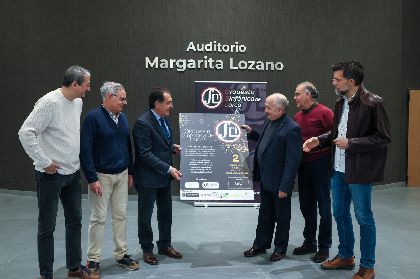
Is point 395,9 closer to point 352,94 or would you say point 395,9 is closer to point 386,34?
point 386,34


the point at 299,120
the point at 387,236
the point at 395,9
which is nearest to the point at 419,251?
the point at 387,236

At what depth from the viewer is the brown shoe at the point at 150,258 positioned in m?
4.02

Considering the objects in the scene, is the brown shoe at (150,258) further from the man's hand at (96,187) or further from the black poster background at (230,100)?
the black poster background at (230,100)

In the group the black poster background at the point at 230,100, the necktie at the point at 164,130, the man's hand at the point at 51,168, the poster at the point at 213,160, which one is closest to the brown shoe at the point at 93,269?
the man's hand at the point at 51,168

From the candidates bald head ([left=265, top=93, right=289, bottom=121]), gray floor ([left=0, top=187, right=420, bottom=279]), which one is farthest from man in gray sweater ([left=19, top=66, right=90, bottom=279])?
bald head ([left=265, top=93, right=289, bottom=121])

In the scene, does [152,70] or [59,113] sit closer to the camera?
[59,113]

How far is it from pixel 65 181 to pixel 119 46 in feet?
12.7

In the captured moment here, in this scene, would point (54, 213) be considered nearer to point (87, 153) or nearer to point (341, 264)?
point (87, 153)

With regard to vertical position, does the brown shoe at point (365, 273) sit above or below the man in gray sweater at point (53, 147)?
below

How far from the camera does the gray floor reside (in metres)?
3.84

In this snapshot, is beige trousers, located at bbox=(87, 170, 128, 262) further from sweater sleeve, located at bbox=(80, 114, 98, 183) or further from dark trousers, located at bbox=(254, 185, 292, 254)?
dark trousers, located at bbox=(254, 185, 292, 254)

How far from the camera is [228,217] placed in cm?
582

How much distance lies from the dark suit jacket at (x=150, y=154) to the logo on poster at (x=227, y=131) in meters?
2.34

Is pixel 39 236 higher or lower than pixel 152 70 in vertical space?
lower
